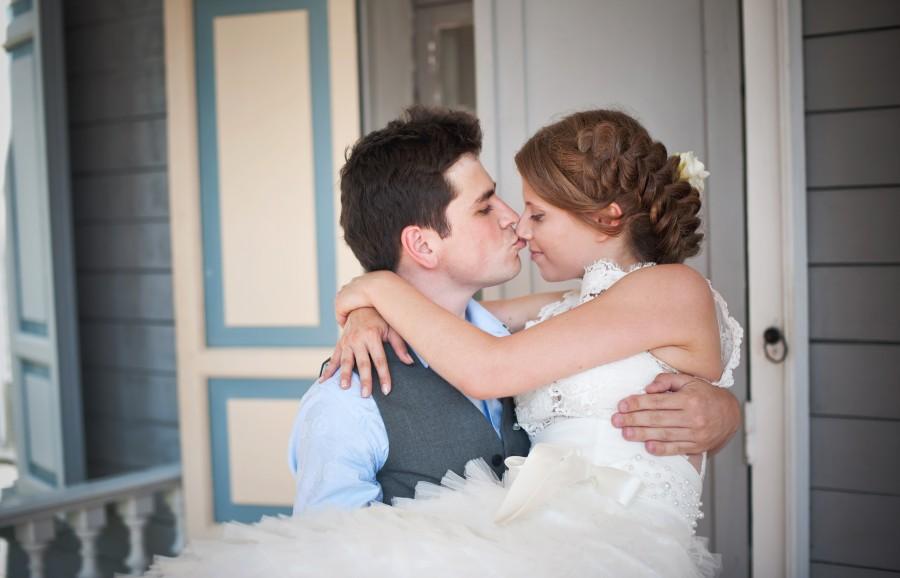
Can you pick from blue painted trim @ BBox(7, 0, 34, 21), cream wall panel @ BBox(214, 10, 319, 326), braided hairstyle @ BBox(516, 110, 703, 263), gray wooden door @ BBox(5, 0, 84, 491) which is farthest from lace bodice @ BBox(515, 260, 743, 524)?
blue painted trim @ BBox(7, 0, 34, 21)

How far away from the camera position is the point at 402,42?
3.04 meters

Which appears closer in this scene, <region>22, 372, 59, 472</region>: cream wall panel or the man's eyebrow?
the man's eyebrow

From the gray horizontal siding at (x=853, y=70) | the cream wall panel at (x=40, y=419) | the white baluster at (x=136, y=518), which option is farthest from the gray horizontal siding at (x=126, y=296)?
the gray horizontal siding at (x=853, y=70)

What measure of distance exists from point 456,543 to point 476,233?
0.67 m

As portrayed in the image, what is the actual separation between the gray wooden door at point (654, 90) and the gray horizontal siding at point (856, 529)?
20cm

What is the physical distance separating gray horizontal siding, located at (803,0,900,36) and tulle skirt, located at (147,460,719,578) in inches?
59.4

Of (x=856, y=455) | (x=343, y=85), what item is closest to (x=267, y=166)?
(x=343, y=85)

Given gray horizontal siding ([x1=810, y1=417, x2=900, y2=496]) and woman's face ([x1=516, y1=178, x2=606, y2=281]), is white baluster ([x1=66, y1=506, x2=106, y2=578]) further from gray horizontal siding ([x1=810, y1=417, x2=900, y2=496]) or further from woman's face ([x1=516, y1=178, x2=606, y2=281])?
gray horizontal siding ([x1=810, y1=417, x2=900, y2=496])

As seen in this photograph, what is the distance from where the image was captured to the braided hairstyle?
4.93ft

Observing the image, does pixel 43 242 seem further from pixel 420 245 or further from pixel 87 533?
pixel 420 245

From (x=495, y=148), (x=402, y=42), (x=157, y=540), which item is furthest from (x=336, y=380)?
(x=157, y=540)

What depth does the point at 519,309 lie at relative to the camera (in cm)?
187

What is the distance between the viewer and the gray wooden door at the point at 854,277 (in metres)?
2.08

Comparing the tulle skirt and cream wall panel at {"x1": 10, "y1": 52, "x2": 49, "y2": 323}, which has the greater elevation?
cream wall panel at {"x1": 10, "y1": 52, "x2": 49, "y2": 323}
